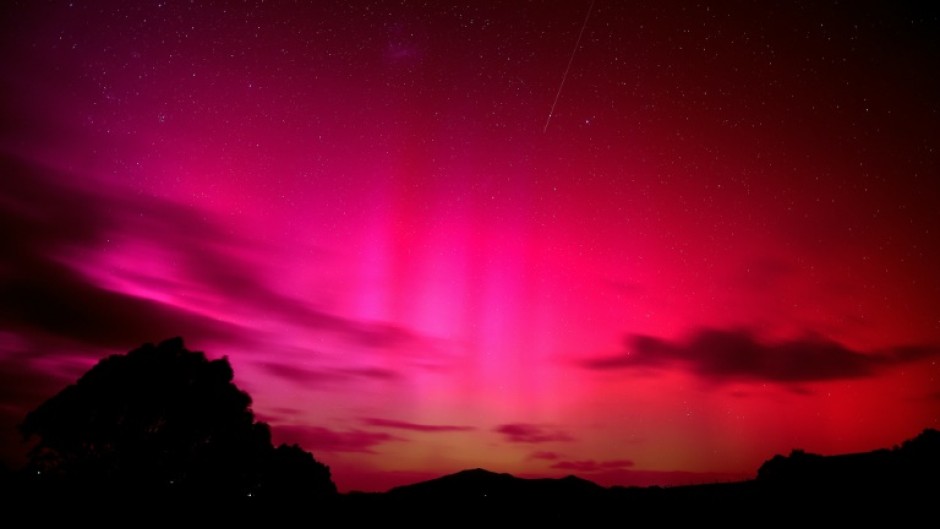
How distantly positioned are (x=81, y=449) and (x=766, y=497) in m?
25.8

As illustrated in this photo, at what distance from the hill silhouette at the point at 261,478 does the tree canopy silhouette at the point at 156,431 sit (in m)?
0.05

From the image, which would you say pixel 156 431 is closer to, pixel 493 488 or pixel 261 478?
pixel 261 478

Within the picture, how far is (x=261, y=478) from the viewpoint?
26203 mm

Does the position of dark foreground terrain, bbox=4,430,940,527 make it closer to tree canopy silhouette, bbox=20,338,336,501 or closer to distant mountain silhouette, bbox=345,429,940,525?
distant mountain silhouette, bbox=345,429,940,525

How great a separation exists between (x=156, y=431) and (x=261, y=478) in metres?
5.24

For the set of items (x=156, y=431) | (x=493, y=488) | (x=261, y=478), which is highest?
(x=156, y=431)

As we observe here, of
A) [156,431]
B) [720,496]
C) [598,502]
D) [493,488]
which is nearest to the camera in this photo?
[720,496]

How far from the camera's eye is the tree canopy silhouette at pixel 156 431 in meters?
23.0

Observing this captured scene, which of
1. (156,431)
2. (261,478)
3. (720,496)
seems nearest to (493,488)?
(720,496)

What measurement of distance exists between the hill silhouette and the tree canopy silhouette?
5cm

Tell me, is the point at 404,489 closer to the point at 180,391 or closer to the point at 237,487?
the point at 237,487

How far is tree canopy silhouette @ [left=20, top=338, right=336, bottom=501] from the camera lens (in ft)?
75.6

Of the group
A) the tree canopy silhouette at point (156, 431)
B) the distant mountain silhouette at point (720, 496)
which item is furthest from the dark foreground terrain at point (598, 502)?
the tree canopy silhouette at point (156, 431)

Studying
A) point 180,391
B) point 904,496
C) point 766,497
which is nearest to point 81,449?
point 180,391
